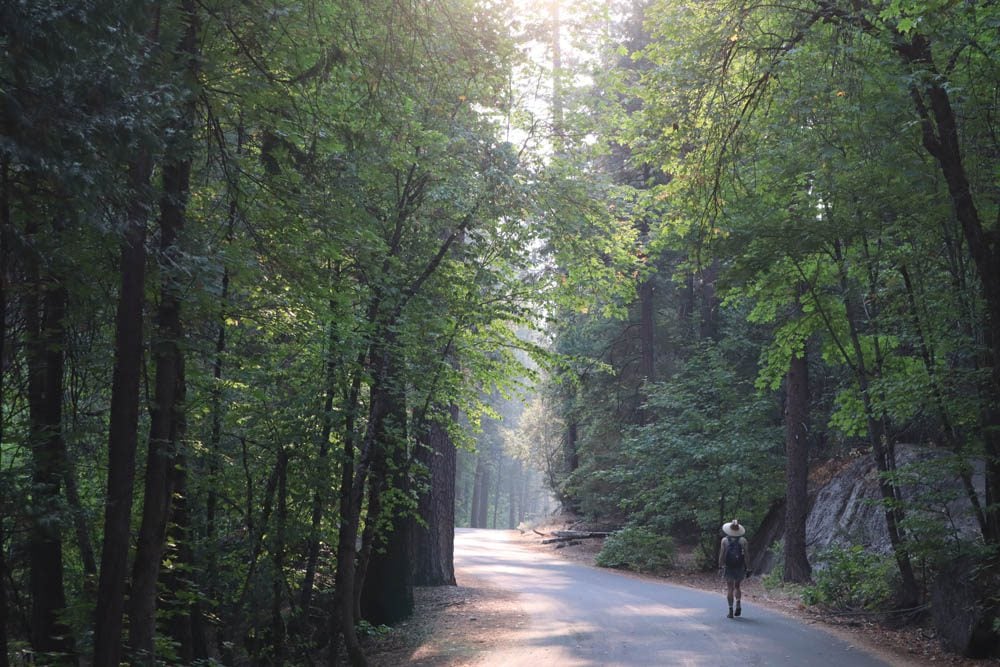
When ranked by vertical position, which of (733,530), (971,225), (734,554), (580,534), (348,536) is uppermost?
(971,225)

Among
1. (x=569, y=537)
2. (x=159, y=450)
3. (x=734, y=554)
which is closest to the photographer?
(x=159, y=450)

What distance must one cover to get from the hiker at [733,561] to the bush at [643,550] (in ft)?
28.8

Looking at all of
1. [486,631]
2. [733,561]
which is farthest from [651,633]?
[486,631]

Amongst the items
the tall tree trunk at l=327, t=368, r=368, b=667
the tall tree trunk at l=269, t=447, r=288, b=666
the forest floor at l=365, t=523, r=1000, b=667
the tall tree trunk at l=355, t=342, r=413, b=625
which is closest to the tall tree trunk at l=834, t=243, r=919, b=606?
the forest floor at l=365, t=523, r=1000, b=667

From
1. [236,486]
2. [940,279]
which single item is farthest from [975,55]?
[236,486]

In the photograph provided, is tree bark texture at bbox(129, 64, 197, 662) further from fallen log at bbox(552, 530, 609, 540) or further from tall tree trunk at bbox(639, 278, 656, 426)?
fallen log at bbox(552, 530, 609, 540)

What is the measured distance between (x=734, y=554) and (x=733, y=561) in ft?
0.48

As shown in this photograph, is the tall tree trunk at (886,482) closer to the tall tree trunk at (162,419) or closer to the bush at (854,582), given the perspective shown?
the bush at (854,582)

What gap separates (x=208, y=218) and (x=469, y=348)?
205 inches

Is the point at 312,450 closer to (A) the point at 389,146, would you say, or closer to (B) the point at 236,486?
(B) the point at 236,486

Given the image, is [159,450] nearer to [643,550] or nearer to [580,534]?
[643,550]

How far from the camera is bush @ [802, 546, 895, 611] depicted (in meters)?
12.1

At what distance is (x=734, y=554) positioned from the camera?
41.9ft

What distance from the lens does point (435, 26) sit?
736 cm
